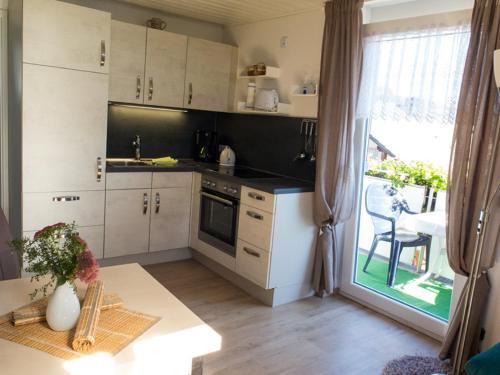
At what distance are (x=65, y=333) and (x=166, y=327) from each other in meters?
0.31

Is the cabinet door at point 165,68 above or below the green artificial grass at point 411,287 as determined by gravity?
above

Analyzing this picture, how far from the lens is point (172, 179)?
409 centimetres

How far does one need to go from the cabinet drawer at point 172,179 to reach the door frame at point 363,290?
1.53 metres

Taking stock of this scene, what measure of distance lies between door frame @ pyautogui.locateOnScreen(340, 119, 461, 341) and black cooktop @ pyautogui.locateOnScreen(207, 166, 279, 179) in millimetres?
865

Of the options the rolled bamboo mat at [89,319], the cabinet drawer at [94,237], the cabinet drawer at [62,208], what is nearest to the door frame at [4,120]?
the cabinet drawer at [62,208]

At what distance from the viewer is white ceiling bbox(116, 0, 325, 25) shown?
145 inches

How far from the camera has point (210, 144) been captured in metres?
4.73

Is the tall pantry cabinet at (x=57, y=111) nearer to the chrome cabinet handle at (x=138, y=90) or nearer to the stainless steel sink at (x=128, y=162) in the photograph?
the stainless steel sink at (x=128, y=162)

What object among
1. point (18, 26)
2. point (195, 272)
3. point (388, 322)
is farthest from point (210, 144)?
point (388, 322)

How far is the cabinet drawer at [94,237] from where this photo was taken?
3.71 metres

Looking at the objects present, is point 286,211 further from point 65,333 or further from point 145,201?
point 65,333

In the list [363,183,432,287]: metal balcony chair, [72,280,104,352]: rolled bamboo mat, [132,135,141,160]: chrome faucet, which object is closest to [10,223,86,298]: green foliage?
[72,280,104,352]: rolled bamboo mat

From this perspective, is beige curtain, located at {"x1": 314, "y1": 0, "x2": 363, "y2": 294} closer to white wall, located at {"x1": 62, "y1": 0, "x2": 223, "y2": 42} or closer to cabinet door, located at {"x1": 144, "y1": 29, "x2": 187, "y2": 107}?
cabinet door, located at {"x1": 144, "y1": 29, "x2": 187, "y2": 107}

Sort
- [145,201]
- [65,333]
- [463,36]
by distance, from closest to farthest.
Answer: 1. [65,333]
2. [463,36]
3. [145,201]
